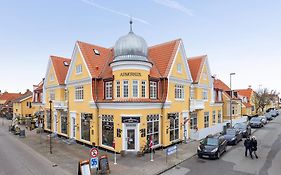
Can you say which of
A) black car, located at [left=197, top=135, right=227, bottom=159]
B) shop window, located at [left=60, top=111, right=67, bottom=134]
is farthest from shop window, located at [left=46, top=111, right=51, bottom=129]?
black car, located at [left=197, top=135, right=227, bottom=159]

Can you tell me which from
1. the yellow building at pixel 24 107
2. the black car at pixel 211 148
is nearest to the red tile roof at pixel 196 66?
the black car at pixel 211 148

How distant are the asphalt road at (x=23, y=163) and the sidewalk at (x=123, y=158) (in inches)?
24.9

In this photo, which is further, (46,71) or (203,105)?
(46,71)

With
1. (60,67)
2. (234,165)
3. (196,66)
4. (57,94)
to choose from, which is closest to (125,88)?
(234,165)

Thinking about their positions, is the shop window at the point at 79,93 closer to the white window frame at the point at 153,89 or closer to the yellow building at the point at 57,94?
the yellow building at the point at 57,94

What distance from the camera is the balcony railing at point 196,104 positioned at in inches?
1002

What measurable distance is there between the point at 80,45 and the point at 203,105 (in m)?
17.2

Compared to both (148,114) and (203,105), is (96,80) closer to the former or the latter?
(148,114)

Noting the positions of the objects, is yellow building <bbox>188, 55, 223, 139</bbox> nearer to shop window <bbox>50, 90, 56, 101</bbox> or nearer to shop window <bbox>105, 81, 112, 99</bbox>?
shop window <bbox>105, 81, 112, 99</bbox>

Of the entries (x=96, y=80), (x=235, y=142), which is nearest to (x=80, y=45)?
→ (x=96, y=80)

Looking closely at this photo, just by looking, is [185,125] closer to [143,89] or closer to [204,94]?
[204,94]

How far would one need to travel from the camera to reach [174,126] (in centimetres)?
2309

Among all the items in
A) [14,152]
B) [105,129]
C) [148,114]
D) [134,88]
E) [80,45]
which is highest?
[80,45]

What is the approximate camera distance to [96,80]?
22.2 meters
